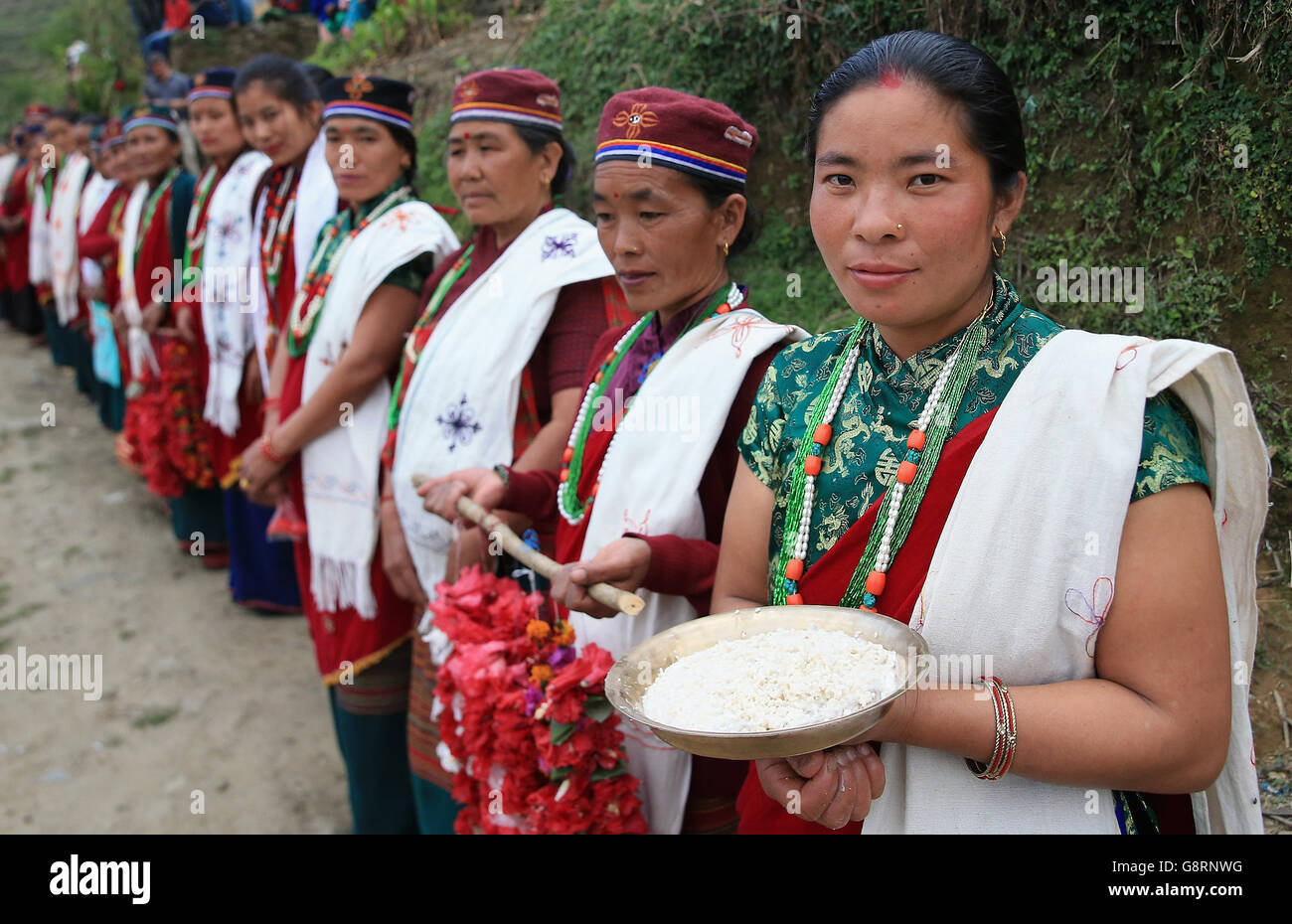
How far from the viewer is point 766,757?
1322mm

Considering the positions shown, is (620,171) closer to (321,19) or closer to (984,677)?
(984,677)

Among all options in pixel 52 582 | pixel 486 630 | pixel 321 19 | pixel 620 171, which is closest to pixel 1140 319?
pixel 620 171

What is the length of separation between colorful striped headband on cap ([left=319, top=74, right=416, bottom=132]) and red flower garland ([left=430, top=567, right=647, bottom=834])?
192cm

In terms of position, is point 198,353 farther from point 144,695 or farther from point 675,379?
point 675,379

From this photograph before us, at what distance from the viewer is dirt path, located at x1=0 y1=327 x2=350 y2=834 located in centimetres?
389

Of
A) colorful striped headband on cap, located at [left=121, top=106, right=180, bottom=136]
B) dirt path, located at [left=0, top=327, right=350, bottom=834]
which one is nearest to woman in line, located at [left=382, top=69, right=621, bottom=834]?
dirt path, located at [left=0, top=327, right=350, bottom=834]

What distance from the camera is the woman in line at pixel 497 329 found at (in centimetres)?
279

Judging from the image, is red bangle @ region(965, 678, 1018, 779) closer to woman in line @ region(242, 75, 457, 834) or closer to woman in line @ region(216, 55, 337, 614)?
woman in line @ region(242, 75, 457, 834)

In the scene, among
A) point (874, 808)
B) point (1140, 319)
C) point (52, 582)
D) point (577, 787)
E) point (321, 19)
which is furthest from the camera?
point (321, 19)

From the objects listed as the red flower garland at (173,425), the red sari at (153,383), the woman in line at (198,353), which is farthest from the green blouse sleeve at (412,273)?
the red sari at (153,383)

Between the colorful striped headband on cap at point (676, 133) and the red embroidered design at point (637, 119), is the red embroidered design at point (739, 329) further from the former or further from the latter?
the red embroidered design at point (637, 119)

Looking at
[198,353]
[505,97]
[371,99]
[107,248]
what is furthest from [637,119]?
[107,248]

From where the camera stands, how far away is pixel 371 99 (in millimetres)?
3369
